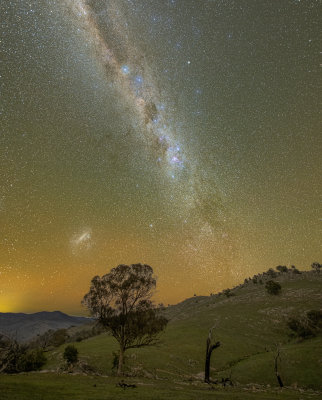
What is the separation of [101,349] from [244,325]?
50.3 meters

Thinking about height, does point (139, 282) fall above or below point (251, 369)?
above

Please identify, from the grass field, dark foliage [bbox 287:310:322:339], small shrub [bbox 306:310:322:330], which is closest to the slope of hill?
the grass field

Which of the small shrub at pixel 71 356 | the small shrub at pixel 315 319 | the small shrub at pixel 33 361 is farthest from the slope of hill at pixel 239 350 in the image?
the small shrub at pixel 315 319

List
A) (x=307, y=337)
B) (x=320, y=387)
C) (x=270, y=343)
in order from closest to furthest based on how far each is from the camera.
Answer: (x=320, y=387)
(x=307, y=337)
(x=270, y=343)

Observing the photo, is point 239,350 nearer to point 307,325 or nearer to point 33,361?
point 307,325

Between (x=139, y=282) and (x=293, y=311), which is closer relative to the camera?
(x=139, y=282)

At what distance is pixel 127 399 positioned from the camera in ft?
67.5

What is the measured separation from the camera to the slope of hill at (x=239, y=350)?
49875 millimetres

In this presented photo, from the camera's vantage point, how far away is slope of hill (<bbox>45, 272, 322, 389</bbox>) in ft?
164

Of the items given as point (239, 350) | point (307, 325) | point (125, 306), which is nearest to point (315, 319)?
point (307, 325)

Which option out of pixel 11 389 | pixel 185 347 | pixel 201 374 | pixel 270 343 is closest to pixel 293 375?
pixel 201 374

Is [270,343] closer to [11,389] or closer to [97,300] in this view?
[97,300]

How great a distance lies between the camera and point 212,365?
195 ft

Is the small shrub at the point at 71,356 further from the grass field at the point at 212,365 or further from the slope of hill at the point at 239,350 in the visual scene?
the grass field at the point at 212,365
